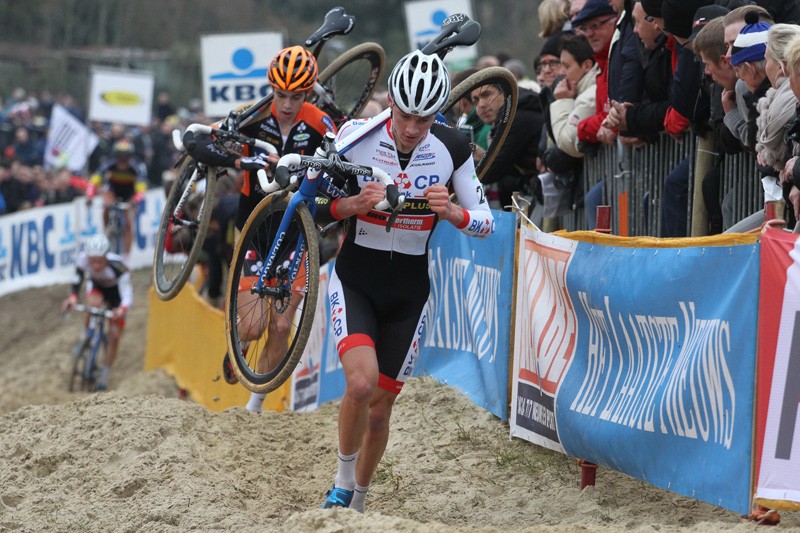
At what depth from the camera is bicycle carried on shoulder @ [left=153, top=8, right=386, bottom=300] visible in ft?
29.2

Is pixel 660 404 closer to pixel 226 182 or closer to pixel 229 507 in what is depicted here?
pixel 229 507

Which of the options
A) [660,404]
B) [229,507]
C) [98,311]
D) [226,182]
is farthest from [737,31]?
[98,311]

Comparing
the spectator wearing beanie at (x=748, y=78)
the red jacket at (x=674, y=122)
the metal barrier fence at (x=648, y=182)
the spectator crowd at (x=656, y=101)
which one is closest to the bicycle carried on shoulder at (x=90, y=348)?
the spectator crowd at (x=656, y=101)

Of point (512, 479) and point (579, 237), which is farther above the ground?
point (579, 237)

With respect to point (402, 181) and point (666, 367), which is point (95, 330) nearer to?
point (402, 181)

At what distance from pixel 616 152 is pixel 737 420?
12.1 ft

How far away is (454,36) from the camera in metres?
8.05

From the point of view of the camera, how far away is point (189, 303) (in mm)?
14883

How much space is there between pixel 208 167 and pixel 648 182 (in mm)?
3106

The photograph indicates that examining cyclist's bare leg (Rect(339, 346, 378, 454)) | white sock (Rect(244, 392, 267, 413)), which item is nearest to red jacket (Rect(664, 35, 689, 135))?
cyclist's bare leg (Rect(339, 346, 378, 454))

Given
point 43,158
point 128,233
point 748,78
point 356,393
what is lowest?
point 356,393

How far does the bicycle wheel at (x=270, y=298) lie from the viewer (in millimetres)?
6762

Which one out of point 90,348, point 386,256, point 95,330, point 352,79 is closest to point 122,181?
point 95,330

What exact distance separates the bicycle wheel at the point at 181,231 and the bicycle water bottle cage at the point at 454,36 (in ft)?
6.25
